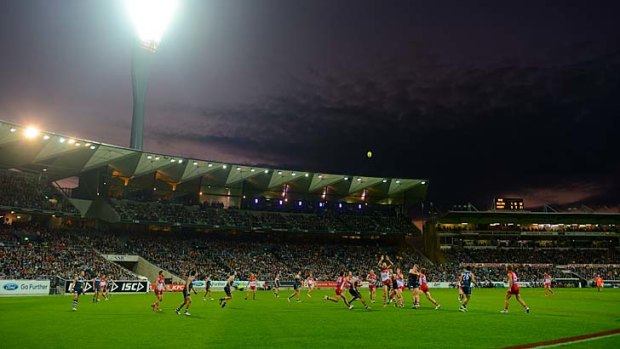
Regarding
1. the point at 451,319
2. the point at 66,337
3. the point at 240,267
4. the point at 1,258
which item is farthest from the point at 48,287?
the point at 451,319

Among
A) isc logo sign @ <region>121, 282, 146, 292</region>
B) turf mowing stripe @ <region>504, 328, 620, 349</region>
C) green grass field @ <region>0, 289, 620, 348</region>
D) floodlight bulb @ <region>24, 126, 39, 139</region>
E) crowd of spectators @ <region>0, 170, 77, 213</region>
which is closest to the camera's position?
turf mowing stripe @ <region>504, 328, 620, 349</region>

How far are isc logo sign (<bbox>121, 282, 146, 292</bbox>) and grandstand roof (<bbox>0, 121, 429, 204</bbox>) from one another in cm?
1660

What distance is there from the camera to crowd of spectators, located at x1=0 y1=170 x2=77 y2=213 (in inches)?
2237

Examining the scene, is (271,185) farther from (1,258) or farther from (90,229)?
(1,258)

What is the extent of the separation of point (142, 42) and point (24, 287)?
117 ft

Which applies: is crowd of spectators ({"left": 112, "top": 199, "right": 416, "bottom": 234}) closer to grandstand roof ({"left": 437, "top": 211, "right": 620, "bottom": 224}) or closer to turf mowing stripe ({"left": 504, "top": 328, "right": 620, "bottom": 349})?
grandstand roof ({"left": 437, "top": 211, "right": 620, "bottom": 224})

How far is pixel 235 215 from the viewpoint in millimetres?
76438

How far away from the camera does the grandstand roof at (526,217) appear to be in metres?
92.4

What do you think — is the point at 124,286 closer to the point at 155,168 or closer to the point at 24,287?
the point at 24,287

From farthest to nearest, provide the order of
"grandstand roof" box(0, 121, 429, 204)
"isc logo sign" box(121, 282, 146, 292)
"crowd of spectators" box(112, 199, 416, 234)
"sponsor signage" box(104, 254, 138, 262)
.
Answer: "crowd of spectators" box(112, 199, 416, 234), "sponsor signage" box(104, 254, 138, 262), "grandstand roof" box(0, 121, 429, 204), "isc logo sign" box(121, 282, 146, 292)

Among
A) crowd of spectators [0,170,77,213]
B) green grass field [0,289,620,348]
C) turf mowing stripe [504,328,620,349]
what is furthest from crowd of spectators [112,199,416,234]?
turf mowing stripe [504,328,620,349]

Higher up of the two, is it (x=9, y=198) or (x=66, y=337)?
(x=9, y=198)

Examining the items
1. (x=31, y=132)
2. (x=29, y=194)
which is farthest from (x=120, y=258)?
(x=31, y=132)

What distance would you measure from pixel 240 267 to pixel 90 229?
20494mm
